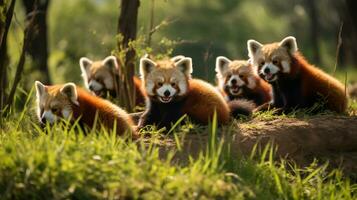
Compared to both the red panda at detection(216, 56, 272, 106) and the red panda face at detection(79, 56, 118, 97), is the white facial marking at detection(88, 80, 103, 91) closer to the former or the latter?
the red panda face at detection(79, 56, 118, 97)

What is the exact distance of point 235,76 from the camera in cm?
838

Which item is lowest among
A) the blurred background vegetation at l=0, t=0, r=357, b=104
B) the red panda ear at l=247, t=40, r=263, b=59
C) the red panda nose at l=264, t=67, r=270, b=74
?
the blurred background vegetation at l=0, t=0, r=357, b=104

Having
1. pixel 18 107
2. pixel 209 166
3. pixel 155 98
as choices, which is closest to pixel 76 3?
pixel 18 107

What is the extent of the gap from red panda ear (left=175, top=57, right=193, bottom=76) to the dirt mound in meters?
0.70

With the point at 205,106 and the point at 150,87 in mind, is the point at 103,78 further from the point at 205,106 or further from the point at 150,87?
the point at 205,106

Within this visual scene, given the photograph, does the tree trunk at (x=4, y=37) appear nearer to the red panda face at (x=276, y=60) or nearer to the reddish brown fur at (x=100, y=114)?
the reddish brown fur at (x=100, y=114)

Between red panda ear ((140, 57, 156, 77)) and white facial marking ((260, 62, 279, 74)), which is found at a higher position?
red panda ear ((140, 57, 156, 77))

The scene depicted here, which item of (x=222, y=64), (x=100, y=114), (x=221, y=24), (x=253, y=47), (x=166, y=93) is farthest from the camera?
(x=221, y=24)

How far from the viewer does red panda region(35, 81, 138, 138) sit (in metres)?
6.10

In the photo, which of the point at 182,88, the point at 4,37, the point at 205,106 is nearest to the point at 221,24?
the point at 4,37

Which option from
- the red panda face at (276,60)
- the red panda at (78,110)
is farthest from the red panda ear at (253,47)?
the red panda at (78,110)

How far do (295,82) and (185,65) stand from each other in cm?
124

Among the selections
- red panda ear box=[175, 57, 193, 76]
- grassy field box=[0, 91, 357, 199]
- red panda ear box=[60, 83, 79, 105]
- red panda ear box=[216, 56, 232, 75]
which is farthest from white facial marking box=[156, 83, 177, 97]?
red panda ear box=[216, 56, 232, 75]

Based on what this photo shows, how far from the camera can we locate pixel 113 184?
4.66 meters
